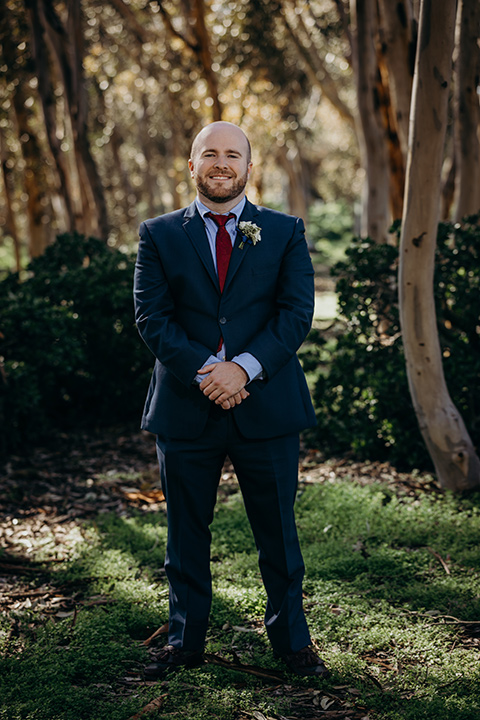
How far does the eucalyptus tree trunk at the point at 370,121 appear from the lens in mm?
9303

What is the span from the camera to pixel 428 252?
18.0 feet

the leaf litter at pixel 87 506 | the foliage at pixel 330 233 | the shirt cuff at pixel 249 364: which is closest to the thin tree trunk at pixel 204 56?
the leaf litter at pixel 87 506

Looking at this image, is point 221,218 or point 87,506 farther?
point 87,506

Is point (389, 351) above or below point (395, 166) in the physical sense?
below

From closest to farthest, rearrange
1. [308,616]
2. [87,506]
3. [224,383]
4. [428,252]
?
1. [224,383]
2. [308,616]
3. [428,252]
4. [87,506]

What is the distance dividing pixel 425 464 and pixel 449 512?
103 centimetres

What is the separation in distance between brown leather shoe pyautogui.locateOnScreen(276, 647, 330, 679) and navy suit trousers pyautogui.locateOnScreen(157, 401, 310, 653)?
0.03 metres

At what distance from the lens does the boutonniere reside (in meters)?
3.47

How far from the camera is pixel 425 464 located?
652 centimetres

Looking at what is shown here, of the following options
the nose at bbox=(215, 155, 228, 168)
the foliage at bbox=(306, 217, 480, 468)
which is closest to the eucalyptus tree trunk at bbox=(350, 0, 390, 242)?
the foliage at bbox=(306, 217, 480, 468)

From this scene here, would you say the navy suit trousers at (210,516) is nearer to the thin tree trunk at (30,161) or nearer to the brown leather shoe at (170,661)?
the brown leather shoe at (170,661)

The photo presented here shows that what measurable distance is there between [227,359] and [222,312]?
0.22m

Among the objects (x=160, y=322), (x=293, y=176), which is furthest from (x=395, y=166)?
(x=293, y=176)

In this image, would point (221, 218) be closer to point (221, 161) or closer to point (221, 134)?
point (221, 161)
